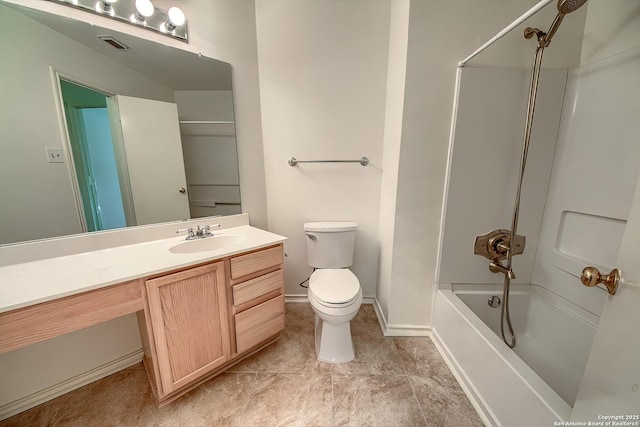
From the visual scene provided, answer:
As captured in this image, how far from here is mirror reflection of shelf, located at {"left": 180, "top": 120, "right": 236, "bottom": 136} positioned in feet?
4.85

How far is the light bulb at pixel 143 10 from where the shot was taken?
1.26 m

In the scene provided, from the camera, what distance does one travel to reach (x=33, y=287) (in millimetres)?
850

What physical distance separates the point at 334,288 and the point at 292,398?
1.98ft

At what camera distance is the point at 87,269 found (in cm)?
100

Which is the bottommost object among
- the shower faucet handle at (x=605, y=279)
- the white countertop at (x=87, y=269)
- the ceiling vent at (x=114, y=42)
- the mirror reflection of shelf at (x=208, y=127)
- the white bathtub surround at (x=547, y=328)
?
the white bathtub surround at (x=547, y=328)

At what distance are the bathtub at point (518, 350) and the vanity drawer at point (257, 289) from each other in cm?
108

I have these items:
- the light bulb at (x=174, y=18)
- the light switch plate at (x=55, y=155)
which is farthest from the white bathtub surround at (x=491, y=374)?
the light bulb at (x=174, y=18)

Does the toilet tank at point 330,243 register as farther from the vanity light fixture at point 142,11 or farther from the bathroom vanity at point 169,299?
the vanity light fixture at point 142,11

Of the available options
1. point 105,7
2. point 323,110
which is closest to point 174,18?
point 105,7

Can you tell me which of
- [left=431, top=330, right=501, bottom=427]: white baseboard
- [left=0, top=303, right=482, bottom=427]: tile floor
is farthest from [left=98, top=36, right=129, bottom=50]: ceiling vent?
[left=431, top=330, right=501, bottom=427]: white baseboard

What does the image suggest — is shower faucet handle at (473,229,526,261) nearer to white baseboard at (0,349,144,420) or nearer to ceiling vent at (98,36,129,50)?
white baseboard at (0,349,144,420)

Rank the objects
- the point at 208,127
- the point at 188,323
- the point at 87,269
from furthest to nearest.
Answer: the point at 208,127 < the point at 188,323 < the point at 87,269

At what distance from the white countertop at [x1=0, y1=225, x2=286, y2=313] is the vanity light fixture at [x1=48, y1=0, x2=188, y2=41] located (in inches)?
49.7

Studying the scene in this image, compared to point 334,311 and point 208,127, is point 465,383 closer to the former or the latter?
point 334,311
